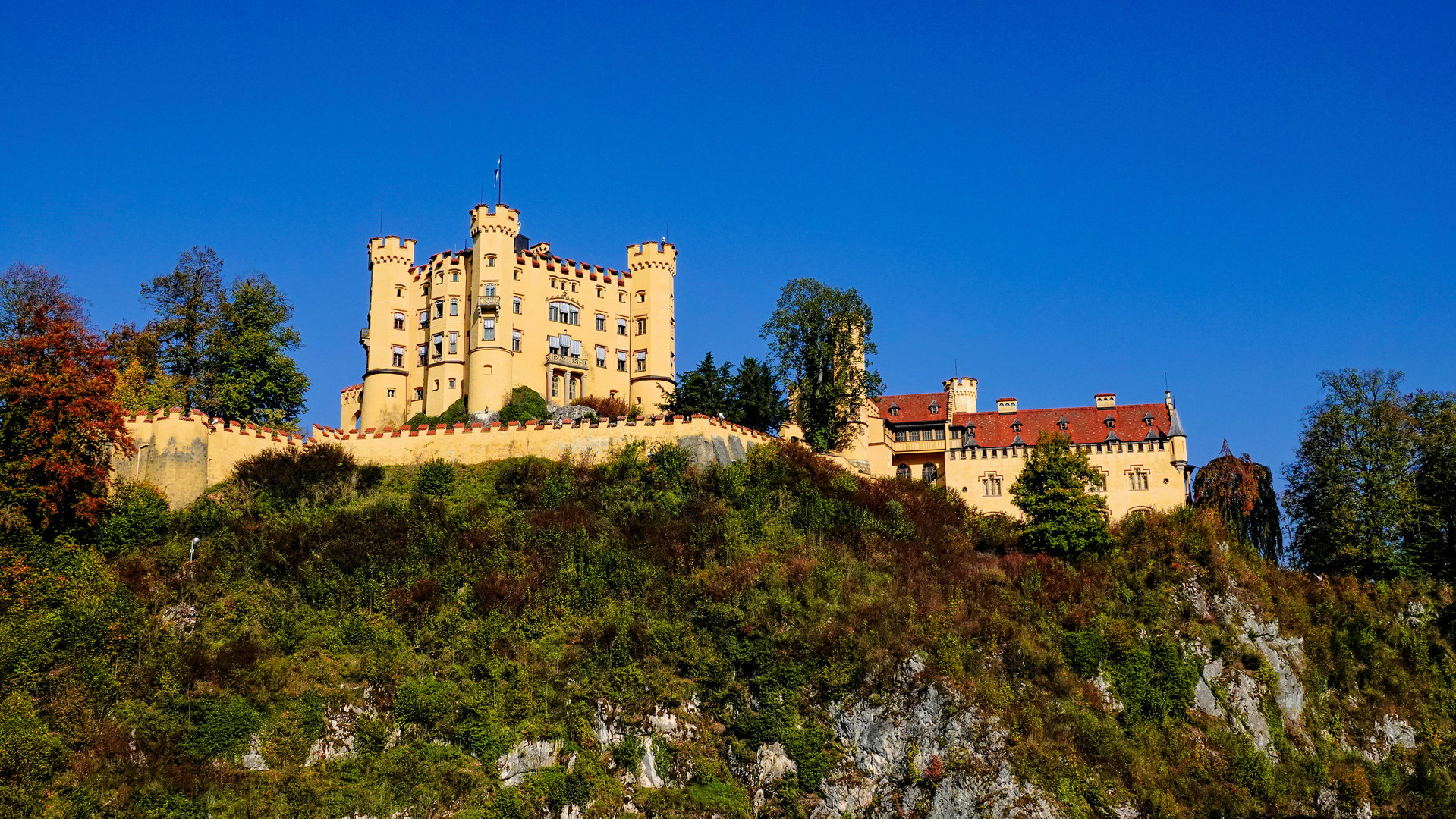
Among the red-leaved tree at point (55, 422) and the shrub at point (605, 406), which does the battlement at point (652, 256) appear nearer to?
the shrub at point (605, 406)

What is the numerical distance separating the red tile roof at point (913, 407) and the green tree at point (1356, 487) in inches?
652

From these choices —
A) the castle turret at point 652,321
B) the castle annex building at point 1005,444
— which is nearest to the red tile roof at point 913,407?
the castle annex building at point 1005,444

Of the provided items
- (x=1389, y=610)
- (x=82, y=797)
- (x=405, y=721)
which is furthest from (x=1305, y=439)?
(x=82, y=797)

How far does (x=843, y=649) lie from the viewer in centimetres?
4738

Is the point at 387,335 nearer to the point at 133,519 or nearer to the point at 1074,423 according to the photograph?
the point at 133,519

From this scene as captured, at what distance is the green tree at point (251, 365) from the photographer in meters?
65.2

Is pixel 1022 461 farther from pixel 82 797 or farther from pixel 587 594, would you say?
pixel 82 797

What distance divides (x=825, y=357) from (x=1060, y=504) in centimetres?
1505

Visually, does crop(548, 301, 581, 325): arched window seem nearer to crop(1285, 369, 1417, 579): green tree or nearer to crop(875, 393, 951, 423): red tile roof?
crop(875, 393, 951, 423): red tile roof

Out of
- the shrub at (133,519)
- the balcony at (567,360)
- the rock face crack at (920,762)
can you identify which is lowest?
the rock face crack at (920,762)

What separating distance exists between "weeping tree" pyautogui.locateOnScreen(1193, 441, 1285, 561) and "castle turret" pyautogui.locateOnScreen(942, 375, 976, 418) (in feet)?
46.1

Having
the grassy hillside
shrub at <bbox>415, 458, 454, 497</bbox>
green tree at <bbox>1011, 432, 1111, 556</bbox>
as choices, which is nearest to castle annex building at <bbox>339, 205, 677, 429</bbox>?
shrub at <bbox>415, 458, 454, 497</bbox>

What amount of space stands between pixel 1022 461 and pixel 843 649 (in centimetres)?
2112

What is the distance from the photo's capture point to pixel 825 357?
6781 centimetres
